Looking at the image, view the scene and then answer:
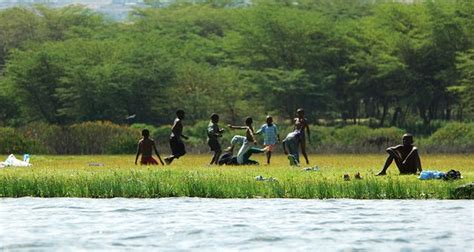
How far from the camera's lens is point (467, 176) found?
29750 millimetres

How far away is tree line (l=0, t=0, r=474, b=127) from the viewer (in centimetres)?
7644

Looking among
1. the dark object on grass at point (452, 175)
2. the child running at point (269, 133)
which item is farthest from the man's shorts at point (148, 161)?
the dark object on grass at point (452, 175)

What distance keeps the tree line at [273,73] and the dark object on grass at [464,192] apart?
146 ft

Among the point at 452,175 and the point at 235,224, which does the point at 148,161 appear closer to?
the point at 452,175

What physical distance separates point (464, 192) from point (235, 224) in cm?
633

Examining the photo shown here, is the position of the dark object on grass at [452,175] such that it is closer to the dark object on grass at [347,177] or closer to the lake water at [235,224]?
the dark object on grass at [347,177]

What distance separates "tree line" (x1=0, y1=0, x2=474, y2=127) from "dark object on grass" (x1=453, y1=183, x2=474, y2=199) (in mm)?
44650

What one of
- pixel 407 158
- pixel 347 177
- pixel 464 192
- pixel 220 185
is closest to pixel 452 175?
pixel 464 192

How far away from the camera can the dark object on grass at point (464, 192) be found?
2708cm

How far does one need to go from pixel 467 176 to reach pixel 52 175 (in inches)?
401

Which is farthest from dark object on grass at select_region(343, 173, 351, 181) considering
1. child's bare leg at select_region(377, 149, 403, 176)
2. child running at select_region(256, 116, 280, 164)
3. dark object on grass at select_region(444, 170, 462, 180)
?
child running at select_region(256, 116, 280, 164)

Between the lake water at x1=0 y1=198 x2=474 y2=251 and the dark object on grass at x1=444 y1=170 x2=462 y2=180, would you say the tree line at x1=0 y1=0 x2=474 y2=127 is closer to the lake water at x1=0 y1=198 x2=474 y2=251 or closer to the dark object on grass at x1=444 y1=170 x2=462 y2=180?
the dark object on grass at x1=444 y1=170 x2=462 y2=180

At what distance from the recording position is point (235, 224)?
23359mm

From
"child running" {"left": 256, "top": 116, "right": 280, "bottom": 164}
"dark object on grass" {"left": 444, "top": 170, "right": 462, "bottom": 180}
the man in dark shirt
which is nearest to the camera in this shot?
"dark object on grass" {"left": 444, "top": 170, "right": 462, "bottom": 180}
